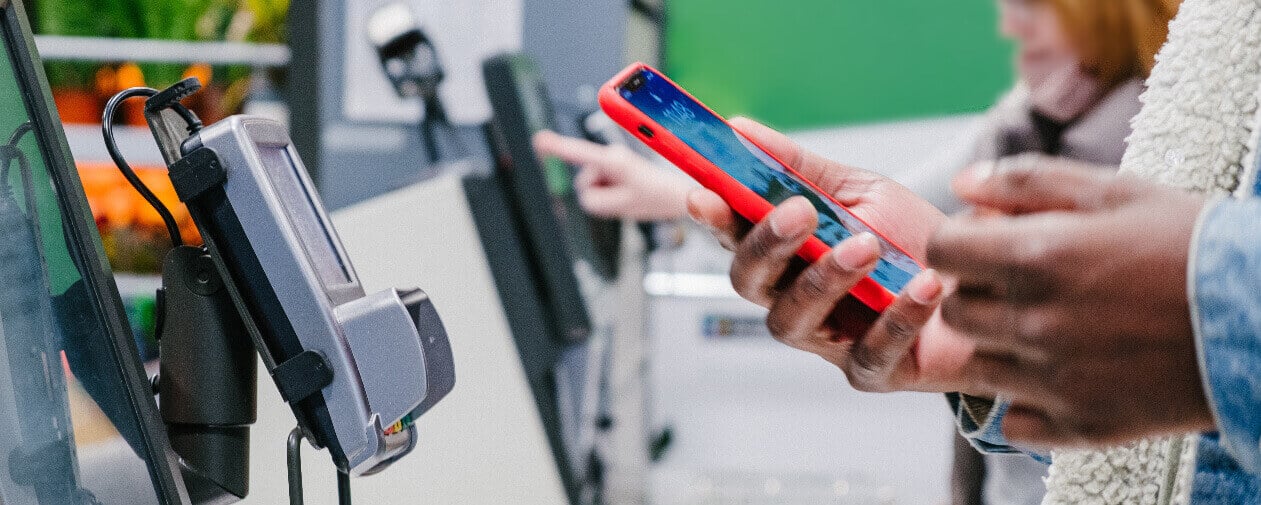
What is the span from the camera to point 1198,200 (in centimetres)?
38

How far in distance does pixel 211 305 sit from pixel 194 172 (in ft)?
0.28

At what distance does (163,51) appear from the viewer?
2.54 meters

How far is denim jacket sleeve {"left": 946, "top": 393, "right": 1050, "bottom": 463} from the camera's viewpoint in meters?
0.68

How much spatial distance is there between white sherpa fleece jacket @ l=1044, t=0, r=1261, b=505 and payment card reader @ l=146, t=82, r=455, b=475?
1.41 ft

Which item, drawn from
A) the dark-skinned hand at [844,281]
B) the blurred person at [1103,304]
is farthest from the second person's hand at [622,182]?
the blurred person at [1103,304]

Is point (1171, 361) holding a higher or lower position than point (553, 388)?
higher

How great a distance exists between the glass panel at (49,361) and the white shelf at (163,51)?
76.4 inches

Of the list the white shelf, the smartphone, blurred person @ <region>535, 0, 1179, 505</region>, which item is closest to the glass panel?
the smartphone

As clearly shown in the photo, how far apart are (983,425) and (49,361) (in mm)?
587

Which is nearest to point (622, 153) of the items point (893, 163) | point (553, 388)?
point (553, 388)

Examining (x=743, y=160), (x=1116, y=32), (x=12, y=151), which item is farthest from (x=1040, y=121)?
(x=12, y=151)

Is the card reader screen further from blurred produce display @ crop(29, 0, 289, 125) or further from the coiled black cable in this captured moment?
blurred produce display @ crop(29, 0, 289, 125)

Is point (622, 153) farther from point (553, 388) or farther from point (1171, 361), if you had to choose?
point (1171, 361)

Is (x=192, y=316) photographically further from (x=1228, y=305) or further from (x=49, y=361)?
(x=1228, y=305)
